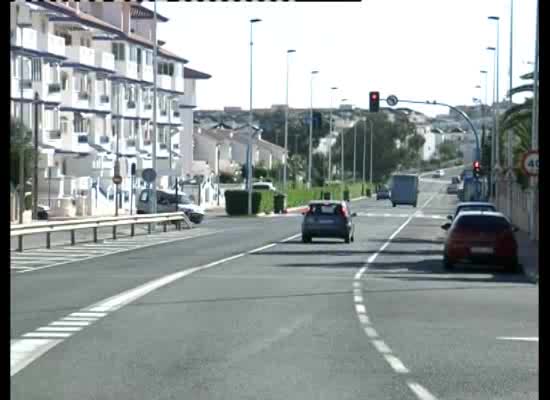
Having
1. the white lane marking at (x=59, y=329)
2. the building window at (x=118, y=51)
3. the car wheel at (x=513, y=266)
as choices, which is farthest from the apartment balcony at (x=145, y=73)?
the white lane marking at (x=59, y=329)

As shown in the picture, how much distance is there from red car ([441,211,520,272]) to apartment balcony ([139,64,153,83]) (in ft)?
246

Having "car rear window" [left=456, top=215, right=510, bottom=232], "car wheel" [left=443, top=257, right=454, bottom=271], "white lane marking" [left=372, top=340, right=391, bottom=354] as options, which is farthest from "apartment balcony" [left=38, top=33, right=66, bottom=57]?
"white lane marking" [left=372, top=340, right=391, bottom=354]

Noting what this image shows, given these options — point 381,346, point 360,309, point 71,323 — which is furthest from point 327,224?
point 381,346

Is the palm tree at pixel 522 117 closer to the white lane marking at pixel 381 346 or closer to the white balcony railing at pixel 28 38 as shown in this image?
the white balcony railing at pixel 28 38

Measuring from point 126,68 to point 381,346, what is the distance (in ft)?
288

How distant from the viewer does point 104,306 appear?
19344 millimetres

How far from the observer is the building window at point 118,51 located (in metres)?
99.0

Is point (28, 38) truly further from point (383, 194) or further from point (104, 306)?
point (383, 194)

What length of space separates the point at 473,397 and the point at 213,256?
26.9 metres

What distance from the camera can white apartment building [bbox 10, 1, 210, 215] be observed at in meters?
78.7

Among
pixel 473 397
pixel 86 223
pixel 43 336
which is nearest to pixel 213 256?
pixel 86 223

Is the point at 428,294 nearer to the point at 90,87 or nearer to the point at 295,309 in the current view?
the point at 295,309

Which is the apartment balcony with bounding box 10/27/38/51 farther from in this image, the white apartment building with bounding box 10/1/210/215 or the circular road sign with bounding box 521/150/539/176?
the circular road sign with bounding box 521/150/539/176

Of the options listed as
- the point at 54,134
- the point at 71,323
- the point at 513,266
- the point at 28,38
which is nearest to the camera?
the point at 71,323
